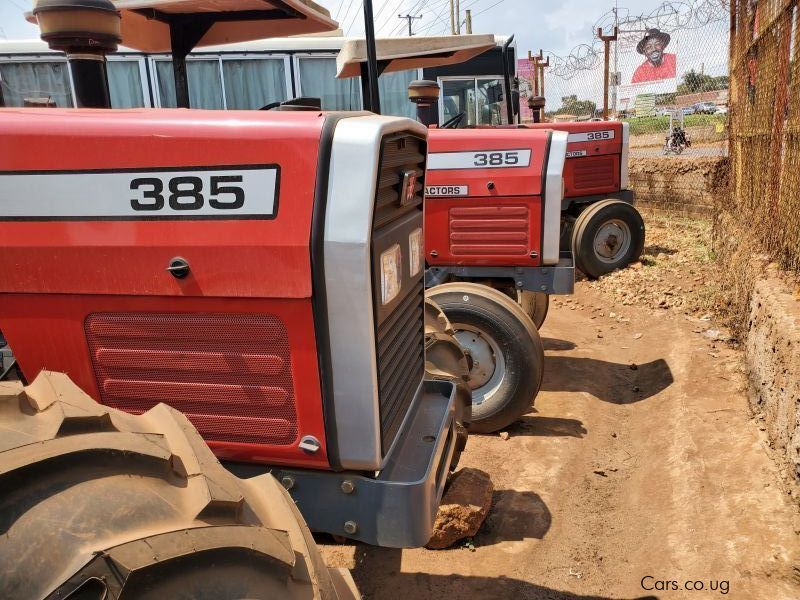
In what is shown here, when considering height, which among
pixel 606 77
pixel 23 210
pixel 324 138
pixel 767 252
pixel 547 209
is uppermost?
pixel 606 77

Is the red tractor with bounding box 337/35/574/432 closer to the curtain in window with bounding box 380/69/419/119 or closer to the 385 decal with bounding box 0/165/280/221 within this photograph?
the 385 decal with bounding box 0/165/280/221

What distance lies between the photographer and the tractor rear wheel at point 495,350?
3.89 m

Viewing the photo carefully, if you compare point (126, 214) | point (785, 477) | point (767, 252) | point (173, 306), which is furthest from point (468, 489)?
point (767, 252)

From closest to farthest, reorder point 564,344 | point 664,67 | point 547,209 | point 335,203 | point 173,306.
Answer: point 335,203 → point 173,306 → point 547,209 → point 564,344 → point 664,67

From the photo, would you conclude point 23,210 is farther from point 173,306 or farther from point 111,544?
point 111,544

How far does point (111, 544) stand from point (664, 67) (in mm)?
13381

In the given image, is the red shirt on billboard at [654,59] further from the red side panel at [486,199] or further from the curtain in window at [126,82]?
the curtain in window at [126,82]

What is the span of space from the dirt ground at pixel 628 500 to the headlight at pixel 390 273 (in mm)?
1205

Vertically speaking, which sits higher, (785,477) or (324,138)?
(324,138)

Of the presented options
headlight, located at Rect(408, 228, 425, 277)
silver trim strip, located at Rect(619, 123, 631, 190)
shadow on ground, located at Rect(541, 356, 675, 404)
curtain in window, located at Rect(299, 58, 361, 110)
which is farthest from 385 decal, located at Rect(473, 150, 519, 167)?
curtain in window, located at Rect(299, 58, 361, 110)

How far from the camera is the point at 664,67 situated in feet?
40.3

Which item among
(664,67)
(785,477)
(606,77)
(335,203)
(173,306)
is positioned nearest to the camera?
(335,203)

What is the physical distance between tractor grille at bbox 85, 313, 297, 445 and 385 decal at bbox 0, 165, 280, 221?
0.91 ft

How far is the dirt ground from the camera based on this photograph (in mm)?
2596
